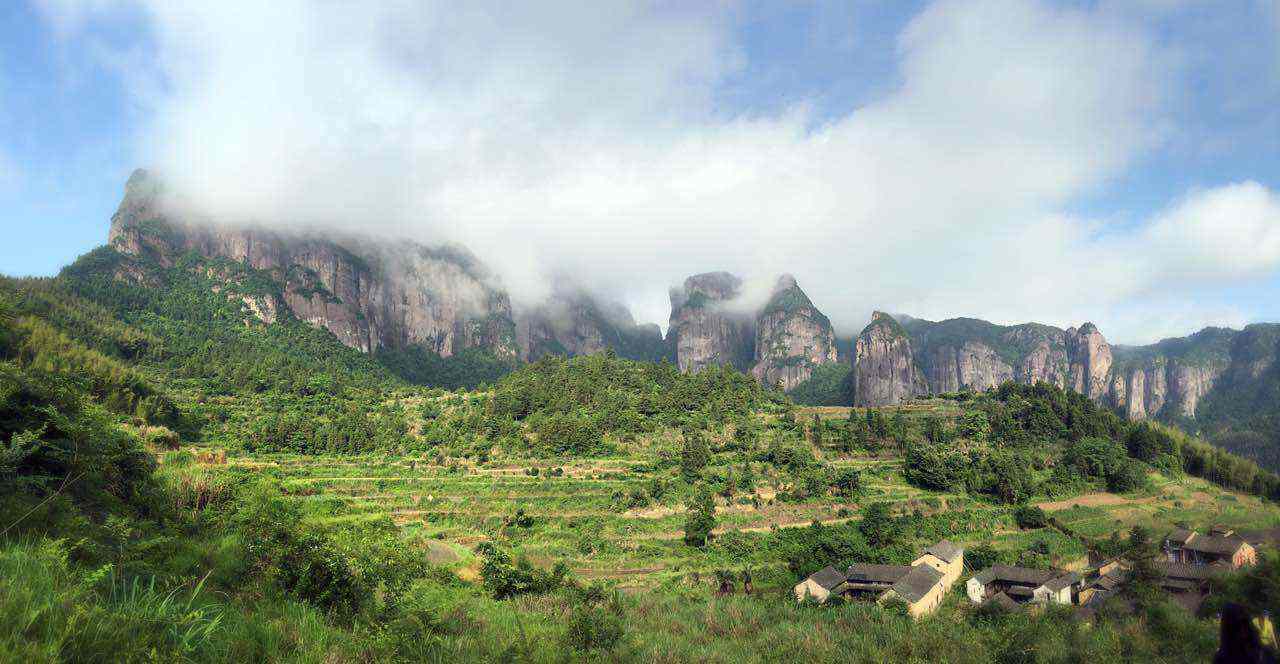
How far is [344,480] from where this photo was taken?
1752 inches

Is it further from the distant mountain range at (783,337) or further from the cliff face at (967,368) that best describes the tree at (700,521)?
the cliff face at (967,368)

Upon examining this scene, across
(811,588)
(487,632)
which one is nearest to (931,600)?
(811,588)

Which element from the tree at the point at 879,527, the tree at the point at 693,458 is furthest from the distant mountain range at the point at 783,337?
the tree at the point at 879,527

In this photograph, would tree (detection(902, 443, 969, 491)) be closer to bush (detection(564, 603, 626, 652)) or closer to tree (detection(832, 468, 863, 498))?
tree (detection(832, 468, 863, 498))

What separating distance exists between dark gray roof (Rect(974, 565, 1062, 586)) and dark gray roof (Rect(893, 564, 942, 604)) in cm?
417

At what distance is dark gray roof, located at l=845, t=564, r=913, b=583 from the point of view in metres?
26.0

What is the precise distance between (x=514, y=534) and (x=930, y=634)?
3182cm

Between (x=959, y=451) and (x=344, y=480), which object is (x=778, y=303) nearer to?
(x=959, y=451)

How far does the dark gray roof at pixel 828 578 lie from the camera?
26.5 m

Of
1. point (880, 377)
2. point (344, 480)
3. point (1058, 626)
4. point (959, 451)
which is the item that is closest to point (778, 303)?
point (880, 377)

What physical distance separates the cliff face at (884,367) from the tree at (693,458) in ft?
333

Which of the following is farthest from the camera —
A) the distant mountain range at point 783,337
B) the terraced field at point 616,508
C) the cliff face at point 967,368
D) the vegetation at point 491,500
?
the cliff face at point 967,368

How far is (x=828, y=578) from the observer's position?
2730 centimetres

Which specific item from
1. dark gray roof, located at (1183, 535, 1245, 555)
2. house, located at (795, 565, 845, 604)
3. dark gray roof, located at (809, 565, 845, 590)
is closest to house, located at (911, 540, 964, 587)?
dark gray roof, located at (809, 565, 845, 590)
